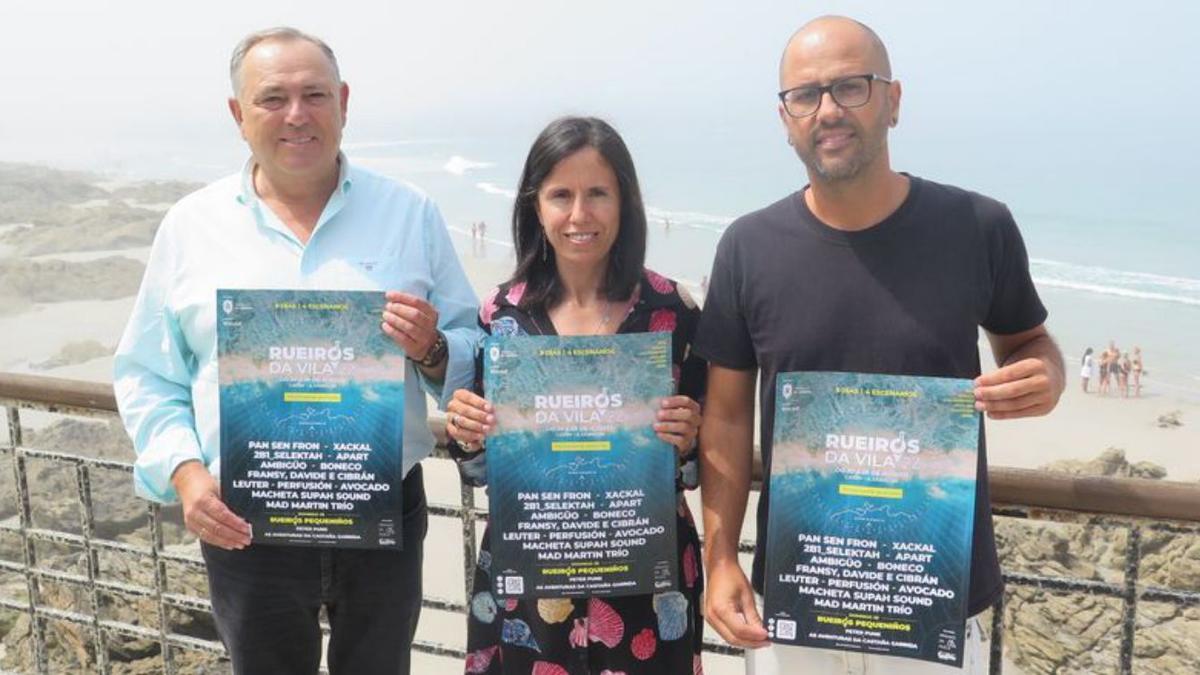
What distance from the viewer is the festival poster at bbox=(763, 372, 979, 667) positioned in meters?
2.00

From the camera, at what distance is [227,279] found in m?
2.42

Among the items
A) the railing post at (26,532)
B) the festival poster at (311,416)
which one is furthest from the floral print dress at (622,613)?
the railing post at (26,532)

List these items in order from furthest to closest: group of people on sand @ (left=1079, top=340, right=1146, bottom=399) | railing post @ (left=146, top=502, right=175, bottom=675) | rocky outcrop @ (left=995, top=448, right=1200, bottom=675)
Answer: group of people on sand @ (left=1079, top=340, right=1146, bottom=399) < rocky outcrop @ (left=995, top=448, right=1200, bottom=675) < railing post @ (left=146, top=502, right=175, bottom=675)

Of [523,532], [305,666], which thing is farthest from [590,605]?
[305,666]

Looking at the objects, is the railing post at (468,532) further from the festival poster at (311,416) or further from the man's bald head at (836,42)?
the man's bald head at (836,42)

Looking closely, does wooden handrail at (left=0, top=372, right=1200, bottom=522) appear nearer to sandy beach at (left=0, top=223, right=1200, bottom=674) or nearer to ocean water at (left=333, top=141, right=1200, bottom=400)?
sandy beach at (left=0, top=223, right=1200, bottom=674)

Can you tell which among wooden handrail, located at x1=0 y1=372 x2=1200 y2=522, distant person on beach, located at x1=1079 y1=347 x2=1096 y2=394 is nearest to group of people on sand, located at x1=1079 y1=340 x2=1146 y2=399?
distant person on beach, located at x1=1079 y1=347 x2=1096 y2=394

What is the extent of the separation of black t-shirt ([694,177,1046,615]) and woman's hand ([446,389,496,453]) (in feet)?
1.85

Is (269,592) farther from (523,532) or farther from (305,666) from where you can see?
(523,532)

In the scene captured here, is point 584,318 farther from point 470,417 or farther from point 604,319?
point 470,417

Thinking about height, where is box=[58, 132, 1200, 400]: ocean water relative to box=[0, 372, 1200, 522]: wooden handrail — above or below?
above

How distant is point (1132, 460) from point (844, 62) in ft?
74.9

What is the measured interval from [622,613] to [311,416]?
805 millimetres

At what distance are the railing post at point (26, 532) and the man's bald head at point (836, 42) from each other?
2539 millimetres
